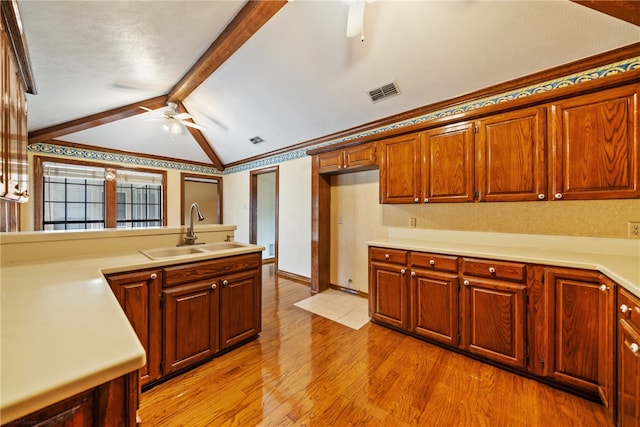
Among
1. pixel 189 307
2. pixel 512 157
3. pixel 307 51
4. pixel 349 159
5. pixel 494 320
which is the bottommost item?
pixel 494 320

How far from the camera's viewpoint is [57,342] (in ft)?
2.05

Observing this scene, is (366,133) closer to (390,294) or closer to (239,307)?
(390,294)

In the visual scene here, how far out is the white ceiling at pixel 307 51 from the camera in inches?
71.1

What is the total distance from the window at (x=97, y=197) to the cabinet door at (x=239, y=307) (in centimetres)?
401

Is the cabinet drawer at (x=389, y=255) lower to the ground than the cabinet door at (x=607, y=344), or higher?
higher

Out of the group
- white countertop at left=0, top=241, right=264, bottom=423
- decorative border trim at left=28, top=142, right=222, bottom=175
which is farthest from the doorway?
white countertop at left=0, top=241, right=264, bottom=423

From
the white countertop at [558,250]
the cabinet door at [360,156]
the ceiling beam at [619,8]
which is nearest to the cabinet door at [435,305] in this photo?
the white countertop at [558,250]

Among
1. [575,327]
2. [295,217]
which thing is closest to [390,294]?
[575,327]

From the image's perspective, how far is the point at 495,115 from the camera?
2.11 m

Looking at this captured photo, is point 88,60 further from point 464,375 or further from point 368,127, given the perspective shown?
point 464,375

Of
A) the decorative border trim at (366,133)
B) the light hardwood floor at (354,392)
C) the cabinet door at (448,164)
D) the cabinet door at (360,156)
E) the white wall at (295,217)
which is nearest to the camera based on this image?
the light hardwood floor at (354,392)

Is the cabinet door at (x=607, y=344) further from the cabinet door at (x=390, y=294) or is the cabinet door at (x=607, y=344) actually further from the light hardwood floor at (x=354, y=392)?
the cabinet door at (x=390, y=294)

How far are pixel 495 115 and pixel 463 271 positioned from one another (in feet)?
4.45

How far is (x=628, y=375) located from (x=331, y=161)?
9.82ft
